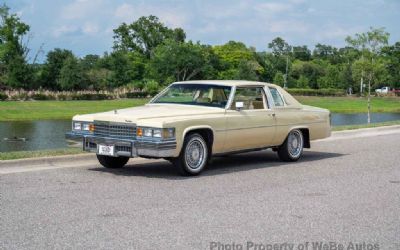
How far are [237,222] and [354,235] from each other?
4.02ft

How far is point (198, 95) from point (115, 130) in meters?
1.93

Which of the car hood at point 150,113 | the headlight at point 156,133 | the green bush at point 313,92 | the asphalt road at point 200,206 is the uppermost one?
the green bush at point 313,92

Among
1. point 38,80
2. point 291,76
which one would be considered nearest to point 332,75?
point 291,76

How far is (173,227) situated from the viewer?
21.4 ft

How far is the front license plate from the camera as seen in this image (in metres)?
9.77

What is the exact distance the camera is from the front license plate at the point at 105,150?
9.77 metres

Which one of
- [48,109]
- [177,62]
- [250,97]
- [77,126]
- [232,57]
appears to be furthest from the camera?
[232,57]

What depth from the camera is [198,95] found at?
1120 cm

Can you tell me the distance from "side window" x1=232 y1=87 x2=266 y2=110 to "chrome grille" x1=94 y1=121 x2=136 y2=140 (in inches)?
84.0

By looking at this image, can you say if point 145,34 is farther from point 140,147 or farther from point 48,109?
point 140,147

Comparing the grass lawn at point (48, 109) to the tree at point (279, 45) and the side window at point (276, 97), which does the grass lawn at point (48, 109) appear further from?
the tree at point (279, 45)

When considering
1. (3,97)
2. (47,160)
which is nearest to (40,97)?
(3,97)

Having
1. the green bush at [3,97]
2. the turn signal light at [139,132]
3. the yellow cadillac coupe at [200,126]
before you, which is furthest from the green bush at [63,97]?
the turn signal light at [139,132]

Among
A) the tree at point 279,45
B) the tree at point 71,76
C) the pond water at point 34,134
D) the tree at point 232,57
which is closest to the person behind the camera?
the pond water at point 34,134
